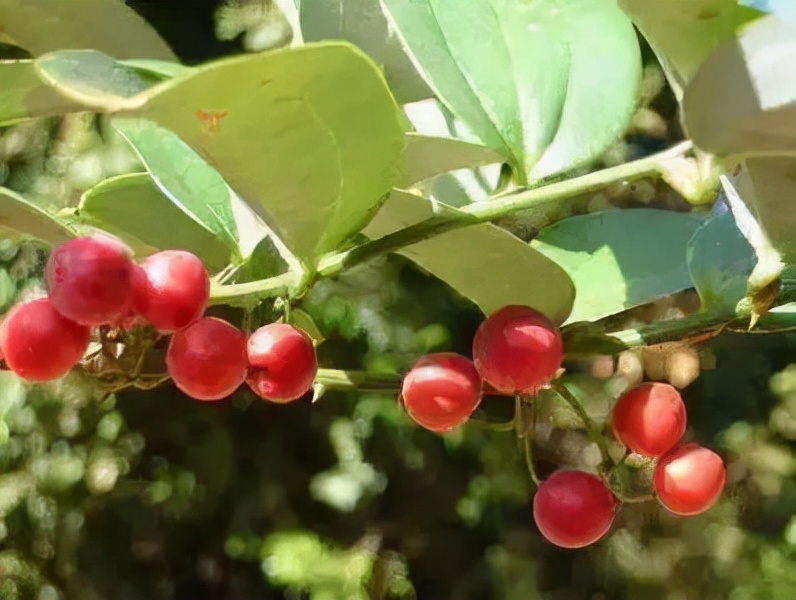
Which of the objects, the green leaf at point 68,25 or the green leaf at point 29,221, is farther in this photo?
the green leaf at point 68,25

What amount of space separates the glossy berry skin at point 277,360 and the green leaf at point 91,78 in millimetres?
127

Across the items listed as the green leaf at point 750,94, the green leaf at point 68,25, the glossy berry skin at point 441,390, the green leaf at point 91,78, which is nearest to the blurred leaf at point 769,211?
the green leaf at point 750,94

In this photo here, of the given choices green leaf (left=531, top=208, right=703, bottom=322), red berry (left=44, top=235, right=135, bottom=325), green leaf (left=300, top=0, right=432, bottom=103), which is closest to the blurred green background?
green leaf (left=531, top=208, right=703, bottom=322)

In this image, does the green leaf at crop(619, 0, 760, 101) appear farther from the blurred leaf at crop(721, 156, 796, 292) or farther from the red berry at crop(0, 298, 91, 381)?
the red berry at crop(0, 298, 91, 381)

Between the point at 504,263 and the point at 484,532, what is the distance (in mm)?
482

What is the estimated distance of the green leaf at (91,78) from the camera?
0.86ft

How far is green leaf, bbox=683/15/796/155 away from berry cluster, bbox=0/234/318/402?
7.8 inches

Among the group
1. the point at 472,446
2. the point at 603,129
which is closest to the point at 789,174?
the point at 603,129

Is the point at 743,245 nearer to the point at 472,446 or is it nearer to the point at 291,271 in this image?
the point at 291,271

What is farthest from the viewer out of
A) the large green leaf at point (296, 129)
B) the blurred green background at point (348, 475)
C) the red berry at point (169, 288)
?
the blurred green background at point (348, 475)

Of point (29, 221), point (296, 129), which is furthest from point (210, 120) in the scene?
point (29, 221)

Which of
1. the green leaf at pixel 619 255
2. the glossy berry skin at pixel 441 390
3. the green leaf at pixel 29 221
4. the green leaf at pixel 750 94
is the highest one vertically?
the green leaf at pixel 750 94

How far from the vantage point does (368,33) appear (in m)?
0.48

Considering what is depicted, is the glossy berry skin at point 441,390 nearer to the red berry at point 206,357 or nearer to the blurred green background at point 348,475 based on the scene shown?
the red berry at point 206,357
